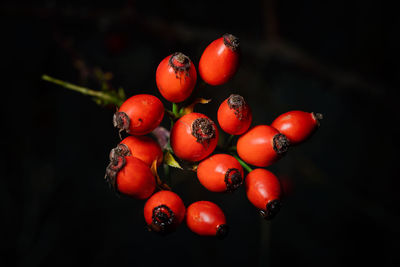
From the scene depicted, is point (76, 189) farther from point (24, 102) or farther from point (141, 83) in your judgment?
point (141, 83)

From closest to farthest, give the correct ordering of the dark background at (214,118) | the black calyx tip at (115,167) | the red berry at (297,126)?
the black calyx tip at (115,167), the red berry at (297,126), the dark background at (214,118)

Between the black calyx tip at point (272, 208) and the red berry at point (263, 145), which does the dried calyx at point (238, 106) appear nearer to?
the red berry at point (263, 145)

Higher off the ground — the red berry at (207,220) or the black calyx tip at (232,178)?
the black calyx tip at (232,178)

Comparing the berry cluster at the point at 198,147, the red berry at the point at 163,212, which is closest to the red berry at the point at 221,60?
the berry cluster at the point at 198,147

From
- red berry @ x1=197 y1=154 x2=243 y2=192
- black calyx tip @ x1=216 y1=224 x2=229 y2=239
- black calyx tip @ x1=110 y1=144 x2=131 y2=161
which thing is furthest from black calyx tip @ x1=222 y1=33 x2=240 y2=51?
black calyx tip @ x1=216 y1=224 x2=229 y2=239

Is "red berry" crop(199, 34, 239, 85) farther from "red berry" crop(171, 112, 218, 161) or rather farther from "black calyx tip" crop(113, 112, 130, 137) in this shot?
"black calyx tip" crop(113, 112, 130, 137)

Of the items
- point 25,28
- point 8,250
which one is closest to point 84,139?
point 8,250

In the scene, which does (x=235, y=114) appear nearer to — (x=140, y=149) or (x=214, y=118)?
(x=140, y=149)
